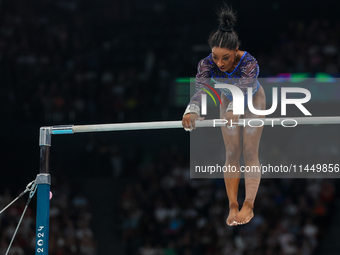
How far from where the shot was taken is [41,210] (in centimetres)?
415

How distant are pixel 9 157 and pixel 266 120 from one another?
328 inches

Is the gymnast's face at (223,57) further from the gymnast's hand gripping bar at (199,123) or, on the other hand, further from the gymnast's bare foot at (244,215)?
the gymnast's bare foot at (244,215)

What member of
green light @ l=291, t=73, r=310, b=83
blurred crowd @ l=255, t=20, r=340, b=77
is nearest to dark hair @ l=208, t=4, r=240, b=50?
green light @ l=291, t=73, r=310, b=83

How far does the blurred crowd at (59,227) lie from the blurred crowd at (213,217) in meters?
0.86

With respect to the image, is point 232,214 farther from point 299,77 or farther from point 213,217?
point 299,77

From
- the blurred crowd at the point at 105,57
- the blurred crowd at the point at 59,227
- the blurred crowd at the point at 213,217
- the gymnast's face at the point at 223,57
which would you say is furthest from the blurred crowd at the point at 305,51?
the gymnast's face at the point at 223,57

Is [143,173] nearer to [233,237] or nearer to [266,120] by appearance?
[233,237]

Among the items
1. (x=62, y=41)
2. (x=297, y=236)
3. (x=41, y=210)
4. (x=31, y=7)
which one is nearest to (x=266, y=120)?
(x=41, y=210)

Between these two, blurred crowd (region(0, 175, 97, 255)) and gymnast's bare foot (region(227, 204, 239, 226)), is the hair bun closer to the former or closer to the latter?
gymnast's bare foot (region(227, 204, 239, 226))

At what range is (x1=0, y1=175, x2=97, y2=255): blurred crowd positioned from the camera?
9.33 m

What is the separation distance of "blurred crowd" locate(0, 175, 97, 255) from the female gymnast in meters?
5.86

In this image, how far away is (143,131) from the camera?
35.9ft

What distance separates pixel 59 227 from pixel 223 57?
6.89 metres

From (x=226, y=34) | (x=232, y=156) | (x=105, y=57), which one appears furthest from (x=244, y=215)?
A: (x=105, y=57)
